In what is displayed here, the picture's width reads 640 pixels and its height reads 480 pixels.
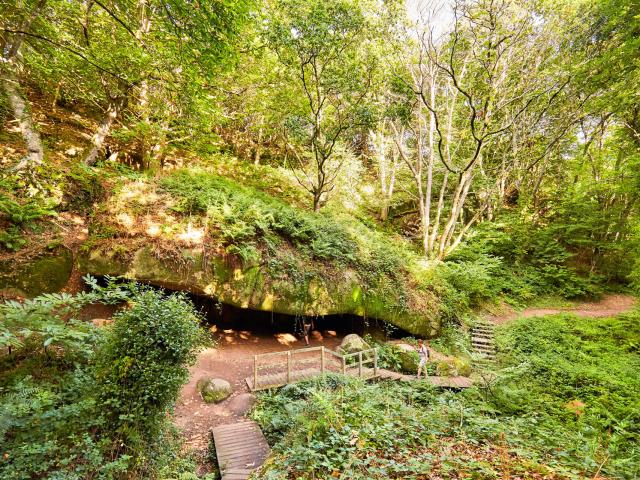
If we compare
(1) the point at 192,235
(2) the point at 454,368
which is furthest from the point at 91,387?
(2) the point at 454,368

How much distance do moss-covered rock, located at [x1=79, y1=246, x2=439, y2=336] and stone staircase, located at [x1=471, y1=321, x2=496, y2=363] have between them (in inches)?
78.2

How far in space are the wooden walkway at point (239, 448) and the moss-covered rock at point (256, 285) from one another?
367 centimetres

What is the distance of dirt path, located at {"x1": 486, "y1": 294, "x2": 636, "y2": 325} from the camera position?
15.1 m

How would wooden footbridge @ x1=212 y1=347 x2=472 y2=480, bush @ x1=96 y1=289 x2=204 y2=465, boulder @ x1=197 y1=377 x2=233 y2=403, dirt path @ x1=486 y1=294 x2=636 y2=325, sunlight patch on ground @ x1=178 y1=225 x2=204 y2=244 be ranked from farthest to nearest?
dirt path @ x1=486 y1=294 x2=636 y2=325, sunlight patch on ground @ x1=178 y1=225 x2=204 y2=244, boulder @ x1=197 y1=377 x2=233 y2=403, wooden footbridge @ x1=212 y1=347 x2=472 y2=480, bush @ x1=96 y1=289 x2=204 y2=465

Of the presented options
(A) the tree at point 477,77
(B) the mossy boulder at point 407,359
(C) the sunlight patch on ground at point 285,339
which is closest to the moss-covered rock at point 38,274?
(C) the sunlight patch on ground at point 285,339

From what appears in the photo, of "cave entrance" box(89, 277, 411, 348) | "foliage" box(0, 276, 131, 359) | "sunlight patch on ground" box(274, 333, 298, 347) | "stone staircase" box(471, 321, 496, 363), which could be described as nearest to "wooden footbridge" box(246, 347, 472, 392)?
"sunlight patch on ground" box(274, 333, 298, 347)

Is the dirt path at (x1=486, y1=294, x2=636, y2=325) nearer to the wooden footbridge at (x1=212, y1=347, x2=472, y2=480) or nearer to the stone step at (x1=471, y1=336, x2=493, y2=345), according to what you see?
Result: the stone step at (x1=471, y1=336, x2=493, y2=345)

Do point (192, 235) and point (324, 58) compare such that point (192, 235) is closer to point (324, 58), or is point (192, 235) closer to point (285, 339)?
point (285, 339)

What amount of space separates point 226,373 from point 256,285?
282 cm

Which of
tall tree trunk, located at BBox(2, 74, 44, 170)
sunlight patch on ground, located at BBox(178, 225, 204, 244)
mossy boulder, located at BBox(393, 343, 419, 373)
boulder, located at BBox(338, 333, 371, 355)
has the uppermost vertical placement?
tall tree trunk, located at BBox(2, 74, 44, 170)

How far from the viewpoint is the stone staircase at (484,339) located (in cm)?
1230

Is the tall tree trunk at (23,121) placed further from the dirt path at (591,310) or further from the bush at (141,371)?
the dirt path at (591,310)

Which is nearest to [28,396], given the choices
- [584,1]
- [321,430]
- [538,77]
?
[321,430]

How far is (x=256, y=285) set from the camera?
9.73 meters
